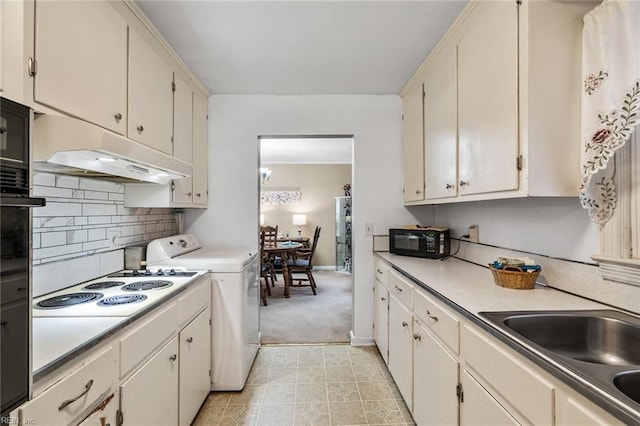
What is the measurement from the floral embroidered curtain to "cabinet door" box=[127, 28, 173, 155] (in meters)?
2.08

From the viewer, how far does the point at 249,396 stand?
212 centimetres

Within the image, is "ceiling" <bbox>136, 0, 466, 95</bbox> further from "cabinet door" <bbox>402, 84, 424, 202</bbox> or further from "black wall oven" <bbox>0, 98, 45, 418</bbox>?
"black wall oven" <bbox>0, 98, 45, 418</bbox>

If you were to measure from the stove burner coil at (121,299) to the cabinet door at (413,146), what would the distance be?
6.57ft

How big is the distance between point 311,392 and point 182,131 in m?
2.13

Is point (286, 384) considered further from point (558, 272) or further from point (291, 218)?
point (291, 218)

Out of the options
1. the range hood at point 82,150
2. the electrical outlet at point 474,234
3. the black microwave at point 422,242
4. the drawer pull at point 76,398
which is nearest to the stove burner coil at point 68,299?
the drawer pull at point 76,398

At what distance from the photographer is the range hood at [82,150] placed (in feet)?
3.53

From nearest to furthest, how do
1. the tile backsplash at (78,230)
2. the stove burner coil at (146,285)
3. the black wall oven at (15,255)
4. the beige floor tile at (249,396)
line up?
the black wall oven at (15,255)
the tile backsplash at (78,230)
the stove burner coil at (146,285)
the beige floor tile at (249,396)

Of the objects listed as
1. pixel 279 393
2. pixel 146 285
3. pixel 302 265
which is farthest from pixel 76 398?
pixel 302 265

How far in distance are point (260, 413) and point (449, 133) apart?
215cm

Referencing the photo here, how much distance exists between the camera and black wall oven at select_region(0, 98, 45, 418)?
660 millimetres

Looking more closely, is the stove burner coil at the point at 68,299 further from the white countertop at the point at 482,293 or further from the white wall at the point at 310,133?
the white countertop at the point at 482,293

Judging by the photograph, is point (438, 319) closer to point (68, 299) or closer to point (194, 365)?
point (194, 365)

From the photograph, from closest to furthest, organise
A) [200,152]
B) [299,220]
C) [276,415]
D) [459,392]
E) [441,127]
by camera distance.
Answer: [459,392] < [276,415] < [441,127] < [200,152] < [299,220]
